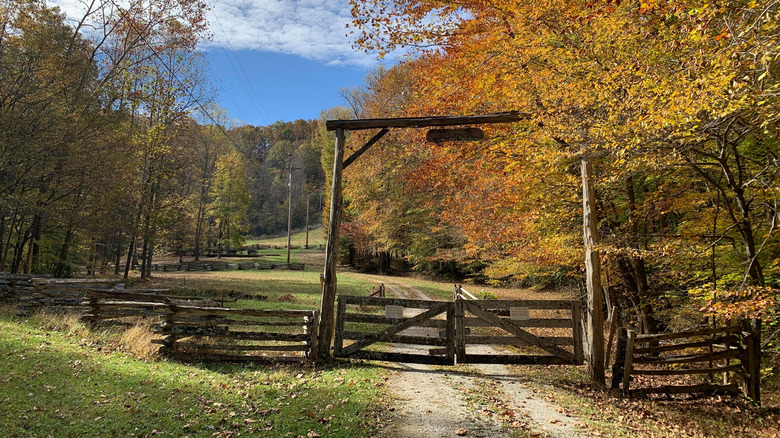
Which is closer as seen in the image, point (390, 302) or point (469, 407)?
point (469, 407)

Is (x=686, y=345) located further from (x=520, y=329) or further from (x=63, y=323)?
(x=63, y=323)

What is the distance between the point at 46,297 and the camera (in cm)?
1328

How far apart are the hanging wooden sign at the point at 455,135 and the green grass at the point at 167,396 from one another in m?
5.15

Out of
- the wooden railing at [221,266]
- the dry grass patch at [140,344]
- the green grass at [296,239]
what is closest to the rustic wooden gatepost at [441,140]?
the dry grass patch at [140,344]

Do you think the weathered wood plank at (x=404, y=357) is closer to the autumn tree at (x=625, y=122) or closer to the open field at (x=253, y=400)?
the open field at (x=253, y=400)

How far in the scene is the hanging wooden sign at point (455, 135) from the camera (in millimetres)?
9320

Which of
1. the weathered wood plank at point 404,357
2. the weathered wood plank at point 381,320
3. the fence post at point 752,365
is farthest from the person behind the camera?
the weathered wood plank at point 404,357

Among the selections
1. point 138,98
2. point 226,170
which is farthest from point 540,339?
point 226,170

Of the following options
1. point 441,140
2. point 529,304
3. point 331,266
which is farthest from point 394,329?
point 441,140

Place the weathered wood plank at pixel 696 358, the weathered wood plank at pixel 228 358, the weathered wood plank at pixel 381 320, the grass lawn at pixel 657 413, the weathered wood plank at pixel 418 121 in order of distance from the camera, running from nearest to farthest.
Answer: the grass lawn at pixel 657 413 → the weathered wood plank at pixel 696 358 → the weathered wood plank at pixel 381 320 → the weathered wood plank at pixel 228 358 → the weathered wood plank at pixel 418 121

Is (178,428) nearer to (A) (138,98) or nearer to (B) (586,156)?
(B) (586,156)

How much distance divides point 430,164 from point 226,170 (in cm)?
3631

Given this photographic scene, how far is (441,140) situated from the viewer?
30.8 feet

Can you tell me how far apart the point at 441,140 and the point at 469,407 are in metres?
5.51
